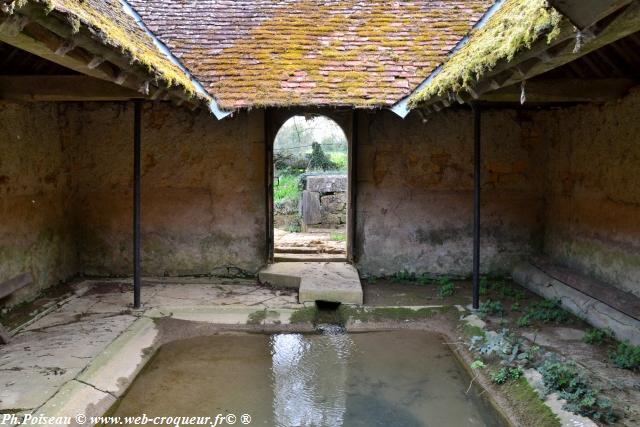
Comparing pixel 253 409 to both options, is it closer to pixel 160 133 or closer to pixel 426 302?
pixel 426 302

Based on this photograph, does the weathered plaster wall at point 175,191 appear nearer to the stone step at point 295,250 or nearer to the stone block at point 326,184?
Result: the stone step at point 295,250

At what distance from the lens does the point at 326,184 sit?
13109mm

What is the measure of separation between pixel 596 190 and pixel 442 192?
6.82 ft

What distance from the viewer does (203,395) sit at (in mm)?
4285

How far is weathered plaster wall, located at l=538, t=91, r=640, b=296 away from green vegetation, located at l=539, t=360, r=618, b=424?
2022 millimetres

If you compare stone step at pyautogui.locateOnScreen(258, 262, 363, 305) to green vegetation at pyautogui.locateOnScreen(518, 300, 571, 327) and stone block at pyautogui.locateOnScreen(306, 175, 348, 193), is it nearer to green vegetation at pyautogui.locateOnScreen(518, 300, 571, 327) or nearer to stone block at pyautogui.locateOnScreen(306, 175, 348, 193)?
green vegetation at pyautogui.locateOnScreen(518, 300, 571, 327)

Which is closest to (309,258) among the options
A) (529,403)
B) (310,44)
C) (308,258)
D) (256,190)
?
(308,258)

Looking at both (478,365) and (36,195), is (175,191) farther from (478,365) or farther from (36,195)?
(478,365)

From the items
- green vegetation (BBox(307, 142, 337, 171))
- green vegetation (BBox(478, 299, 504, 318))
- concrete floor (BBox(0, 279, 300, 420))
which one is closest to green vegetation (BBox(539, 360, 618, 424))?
green vegetation (BBox(478, 299, 504, 318))

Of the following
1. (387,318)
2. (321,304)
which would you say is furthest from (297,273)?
(387,318)

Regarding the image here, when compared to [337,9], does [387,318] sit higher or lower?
lower

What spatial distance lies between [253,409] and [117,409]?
1.09 meters

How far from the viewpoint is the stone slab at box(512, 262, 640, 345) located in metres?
4.79

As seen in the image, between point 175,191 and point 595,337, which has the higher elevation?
point 175,191
